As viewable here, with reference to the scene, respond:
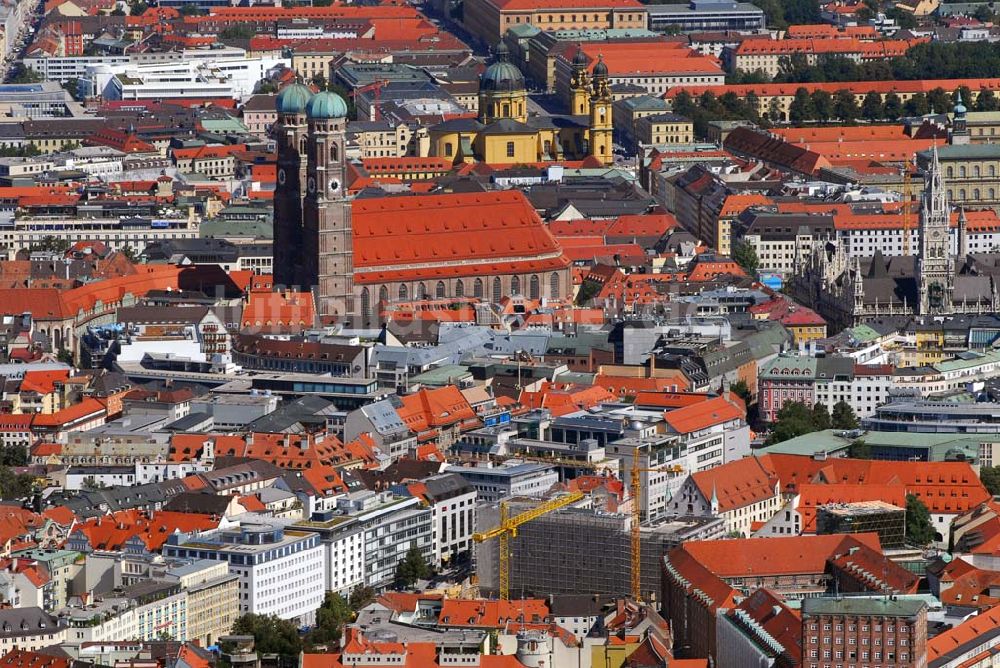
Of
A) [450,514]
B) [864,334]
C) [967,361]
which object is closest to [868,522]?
[450,514]

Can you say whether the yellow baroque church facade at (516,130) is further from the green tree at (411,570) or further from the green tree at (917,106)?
the green tree at (411,570)

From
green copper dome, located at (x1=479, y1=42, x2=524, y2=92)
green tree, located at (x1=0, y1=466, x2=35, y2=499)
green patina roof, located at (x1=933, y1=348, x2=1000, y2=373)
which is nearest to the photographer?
green tree, located at (x1=0, y1=466, x2=35, y2=499)

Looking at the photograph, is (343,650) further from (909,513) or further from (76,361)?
(76,361)

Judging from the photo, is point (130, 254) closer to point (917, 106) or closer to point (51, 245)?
point (51, 245)

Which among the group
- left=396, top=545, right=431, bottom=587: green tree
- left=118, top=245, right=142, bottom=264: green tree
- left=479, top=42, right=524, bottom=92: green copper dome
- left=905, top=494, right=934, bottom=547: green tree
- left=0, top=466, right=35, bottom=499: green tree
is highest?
left=479, top=42, right=524, bottom=92: green copper dome

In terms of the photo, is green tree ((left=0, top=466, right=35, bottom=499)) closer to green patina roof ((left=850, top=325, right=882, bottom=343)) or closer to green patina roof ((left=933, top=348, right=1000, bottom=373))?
green patina roof ((left=933, top=348, right=1000, bottom=373))

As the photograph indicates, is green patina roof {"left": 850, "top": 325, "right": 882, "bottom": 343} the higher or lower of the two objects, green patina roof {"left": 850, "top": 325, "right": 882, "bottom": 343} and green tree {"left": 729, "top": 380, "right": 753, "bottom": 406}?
the higher

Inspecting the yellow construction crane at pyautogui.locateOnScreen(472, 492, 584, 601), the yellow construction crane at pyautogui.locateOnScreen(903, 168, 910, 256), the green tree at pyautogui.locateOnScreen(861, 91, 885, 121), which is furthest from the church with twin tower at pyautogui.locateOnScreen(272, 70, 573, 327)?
the green tree at pyautogui.locateOnScreen(861, 91, 885, 121)
